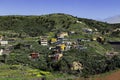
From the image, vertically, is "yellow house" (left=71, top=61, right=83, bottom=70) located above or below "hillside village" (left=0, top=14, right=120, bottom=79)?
below

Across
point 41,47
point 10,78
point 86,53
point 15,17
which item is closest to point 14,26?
point 15,17

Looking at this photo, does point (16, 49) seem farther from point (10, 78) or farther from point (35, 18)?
point (35, 18)

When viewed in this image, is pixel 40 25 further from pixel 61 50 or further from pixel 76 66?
pixel 76 66

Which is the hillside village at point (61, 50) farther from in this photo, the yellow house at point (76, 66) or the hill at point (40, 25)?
the hill at point (40, 25)

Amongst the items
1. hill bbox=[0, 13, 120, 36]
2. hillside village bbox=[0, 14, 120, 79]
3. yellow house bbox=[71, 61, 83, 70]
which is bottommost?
yellow house bbox=[71, 61, 83, 70]

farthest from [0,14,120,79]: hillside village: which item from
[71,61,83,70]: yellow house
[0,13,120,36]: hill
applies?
[0,13,120,36]: hill

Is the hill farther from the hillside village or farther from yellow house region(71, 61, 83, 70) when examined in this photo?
yellow house region(71, 61, 83, 70)

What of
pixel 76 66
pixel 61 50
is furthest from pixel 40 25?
pixel 76 66

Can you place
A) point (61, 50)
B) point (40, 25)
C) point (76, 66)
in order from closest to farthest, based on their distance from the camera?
point (76, 66) < point (61, 50) < point (40, 25)
